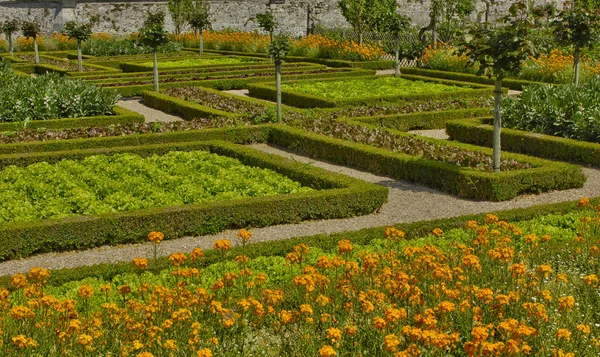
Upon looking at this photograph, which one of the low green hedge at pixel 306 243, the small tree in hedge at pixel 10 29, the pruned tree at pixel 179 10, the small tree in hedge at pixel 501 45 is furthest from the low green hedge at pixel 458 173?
the pruned tree at pixel 179 10

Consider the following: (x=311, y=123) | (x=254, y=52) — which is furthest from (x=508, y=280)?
(x=254, y=52)

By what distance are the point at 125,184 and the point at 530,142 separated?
251 inches

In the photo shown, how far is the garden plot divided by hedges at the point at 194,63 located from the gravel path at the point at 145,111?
4.67 meters

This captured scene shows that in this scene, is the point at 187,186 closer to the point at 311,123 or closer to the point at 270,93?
the point at 311,123

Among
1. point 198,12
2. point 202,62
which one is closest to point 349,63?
point 202,62

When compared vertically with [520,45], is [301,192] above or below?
below

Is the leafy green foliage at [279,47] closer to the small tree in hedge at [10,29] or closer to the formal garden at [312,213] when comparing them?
the formal garden at [312,213]

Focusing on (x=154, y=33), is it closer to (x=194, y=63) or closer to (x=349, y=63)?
→ (x=194, y=63)

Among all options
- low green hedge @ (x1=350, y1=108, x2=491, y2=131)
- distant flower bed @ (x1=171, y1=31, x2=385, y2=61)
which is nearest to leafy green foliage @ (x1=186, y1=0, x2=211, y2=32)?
distant flower bed @ (x1=171, y1=31, x2=385, y2=61)

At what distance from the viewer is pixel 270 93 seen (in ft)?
67.4

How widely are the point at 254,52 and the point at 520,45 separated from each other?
2318 centimetres

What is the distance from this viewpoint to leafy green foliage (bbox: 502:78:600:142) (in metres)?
13.4

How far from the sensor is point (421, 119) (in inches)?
643

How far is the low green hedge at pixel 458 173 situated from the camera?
35.4 feet
